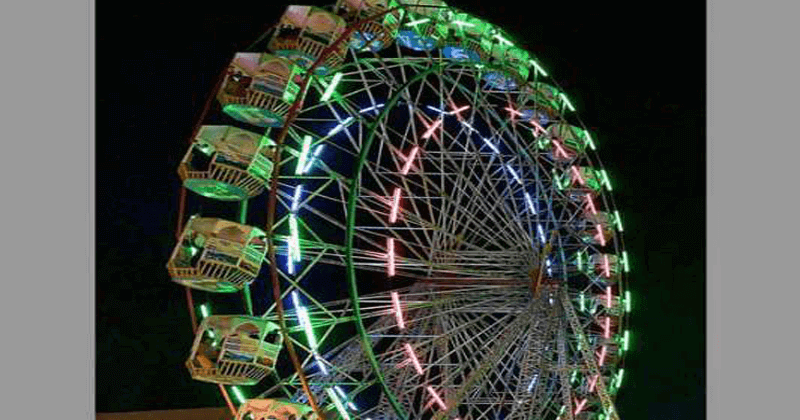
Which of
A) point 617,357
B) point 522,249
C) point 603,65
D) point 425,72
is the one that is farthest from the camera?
point 603,65

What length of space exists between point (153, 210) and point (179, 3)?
2.35 meters

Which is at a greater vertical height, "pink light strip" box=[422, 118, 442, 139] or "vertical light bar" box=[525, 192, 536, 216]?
"pink light strip" box=[422, 118, 442, 139]

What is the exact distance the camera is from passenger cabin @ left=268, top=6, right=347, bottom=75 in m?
9.58

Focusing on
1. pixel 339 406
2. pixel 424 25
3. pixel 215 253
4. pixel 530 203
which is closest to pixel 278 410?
pixel 339 406

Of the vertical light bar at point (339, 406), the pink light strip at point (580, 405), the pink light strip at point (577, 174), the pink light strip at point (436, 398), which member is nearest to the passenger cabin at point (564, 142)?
the pink light strip at point (577, 174)

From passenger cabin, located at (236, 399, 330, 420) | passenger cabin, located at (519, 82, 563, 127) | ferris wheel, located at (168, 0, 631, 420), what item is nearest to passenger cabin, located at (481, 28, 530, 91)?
ferris wheel, located at (168, 0, 631, 420)

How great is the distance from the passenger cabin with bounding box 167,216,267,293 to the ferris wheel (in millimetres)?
11

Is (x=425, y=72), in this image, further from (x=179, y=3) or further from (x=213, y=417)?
(x=213, y=417)

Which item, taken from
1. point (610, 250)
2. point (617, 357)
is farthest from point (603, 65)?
point (617, 357)

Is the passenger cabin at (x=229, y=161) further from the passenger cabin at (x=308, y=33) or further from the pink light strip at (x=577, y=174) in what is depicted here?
the pink light strip at (x=577, y=174)

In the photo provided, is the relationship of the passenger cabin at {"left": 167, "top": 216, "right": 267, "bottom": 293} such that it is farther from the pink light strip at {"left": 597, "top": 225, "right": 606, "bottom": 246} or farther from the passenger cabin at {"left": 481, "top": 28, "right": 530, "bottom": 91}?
the pink light strip at {"left": 597, "top": 225, "right": 606, "bottom": 246}

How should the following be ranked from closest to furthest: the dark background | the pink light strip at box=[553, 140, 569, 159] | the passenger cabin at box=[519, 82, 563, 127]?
the passenger cabin at box=[519, 82, 563, 127] < the pink light strip at box=[553, 140, 569, 159] < the dark background

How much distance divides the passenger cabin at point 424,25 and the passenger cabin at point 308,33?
0.73 m

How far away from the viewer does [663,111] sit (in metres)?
15.0
